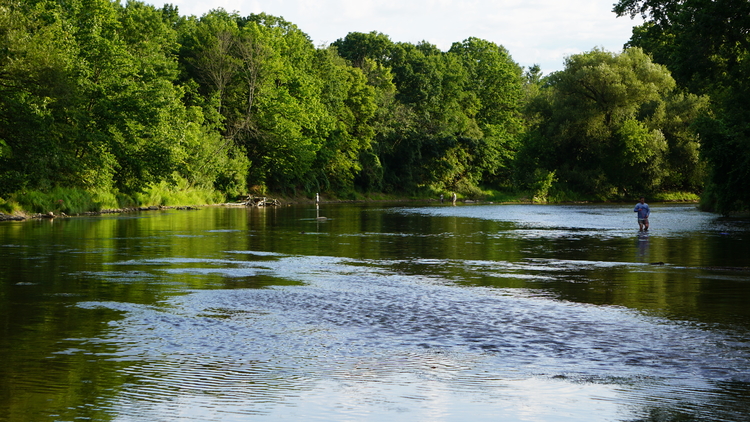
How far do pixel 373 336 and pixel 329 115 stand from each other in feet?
277

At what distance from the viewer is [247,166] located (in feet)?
269

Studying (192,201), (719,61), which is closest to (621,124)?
(192,201)

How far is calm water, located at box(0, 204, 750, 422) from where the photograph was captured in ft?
27.2

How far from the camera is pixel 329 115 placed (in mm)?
95438

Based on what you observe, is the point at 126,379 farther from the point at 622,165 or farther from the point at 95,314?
the point at 622,165

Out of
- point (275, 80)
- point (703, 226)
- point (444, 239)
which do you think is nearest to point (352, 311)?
point (444, 239)

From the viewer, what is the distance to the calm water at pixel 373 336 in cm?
829

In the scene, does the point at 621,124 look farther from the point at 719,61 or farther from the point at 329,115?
the point at 719,61

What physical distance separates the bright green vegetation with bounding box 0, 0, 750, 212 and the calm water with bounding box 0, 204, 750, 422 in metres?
21.1

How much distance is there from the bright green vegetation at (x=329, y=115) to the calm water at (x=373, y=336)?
69.1 ft

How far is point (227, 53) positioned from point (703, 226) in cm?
5475

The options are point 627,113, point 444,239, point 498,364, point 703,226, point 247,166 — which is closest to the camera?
point 498,364

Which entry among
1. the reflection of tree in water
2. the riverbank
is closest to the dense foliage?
the reflection of tree in water

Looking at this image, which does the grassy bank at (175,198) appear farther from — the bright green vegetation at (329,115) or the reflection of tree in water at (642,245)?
the reflection of tree in water at (642,245)
